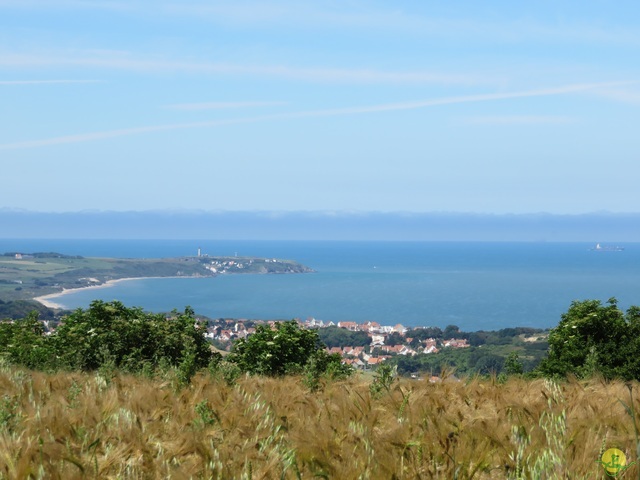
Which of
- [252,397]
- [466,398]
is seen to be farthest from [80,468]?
[466,398]

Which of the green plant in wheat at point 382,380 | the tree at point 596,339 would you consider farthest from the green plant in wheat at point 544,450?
the tree at point 596,339

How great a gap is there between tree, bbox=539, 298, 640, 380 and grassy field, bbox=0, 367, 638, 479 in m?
15.5

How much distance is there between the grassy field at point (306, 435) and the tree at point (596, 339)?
15.5m

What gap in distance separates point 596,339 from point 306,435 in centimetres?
1942

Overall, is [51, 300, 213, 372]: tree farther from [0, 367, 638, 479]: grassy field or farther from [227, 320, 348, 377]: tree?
[0, 367, 638, 479]: grassy field

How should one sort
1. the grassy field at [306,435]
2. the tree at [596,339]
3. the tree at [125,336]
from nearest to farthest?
1. the grassy field at [306,435]
2. the tree at [125,336]
3. the tree at [596,339]

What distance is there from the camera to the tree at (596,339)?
803 inches

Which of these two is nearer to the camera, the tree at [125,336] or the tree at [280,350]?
the tree at [125,336]

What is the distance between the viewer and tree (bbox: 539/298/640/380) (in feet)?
66.9

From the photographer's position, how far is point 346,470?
3578 mm

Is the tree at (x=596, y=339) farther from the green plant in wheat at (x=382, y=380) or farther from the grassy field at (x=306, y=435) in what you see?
the grassy field at (x=306, y=435)

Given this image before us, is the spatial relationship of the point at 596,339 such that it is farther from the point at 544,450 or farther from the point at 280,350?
the point at 544,450

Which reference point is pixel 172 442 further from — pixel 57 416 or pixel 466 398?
pixel 466 398

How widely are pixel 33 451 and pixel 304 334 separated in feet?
46.2
